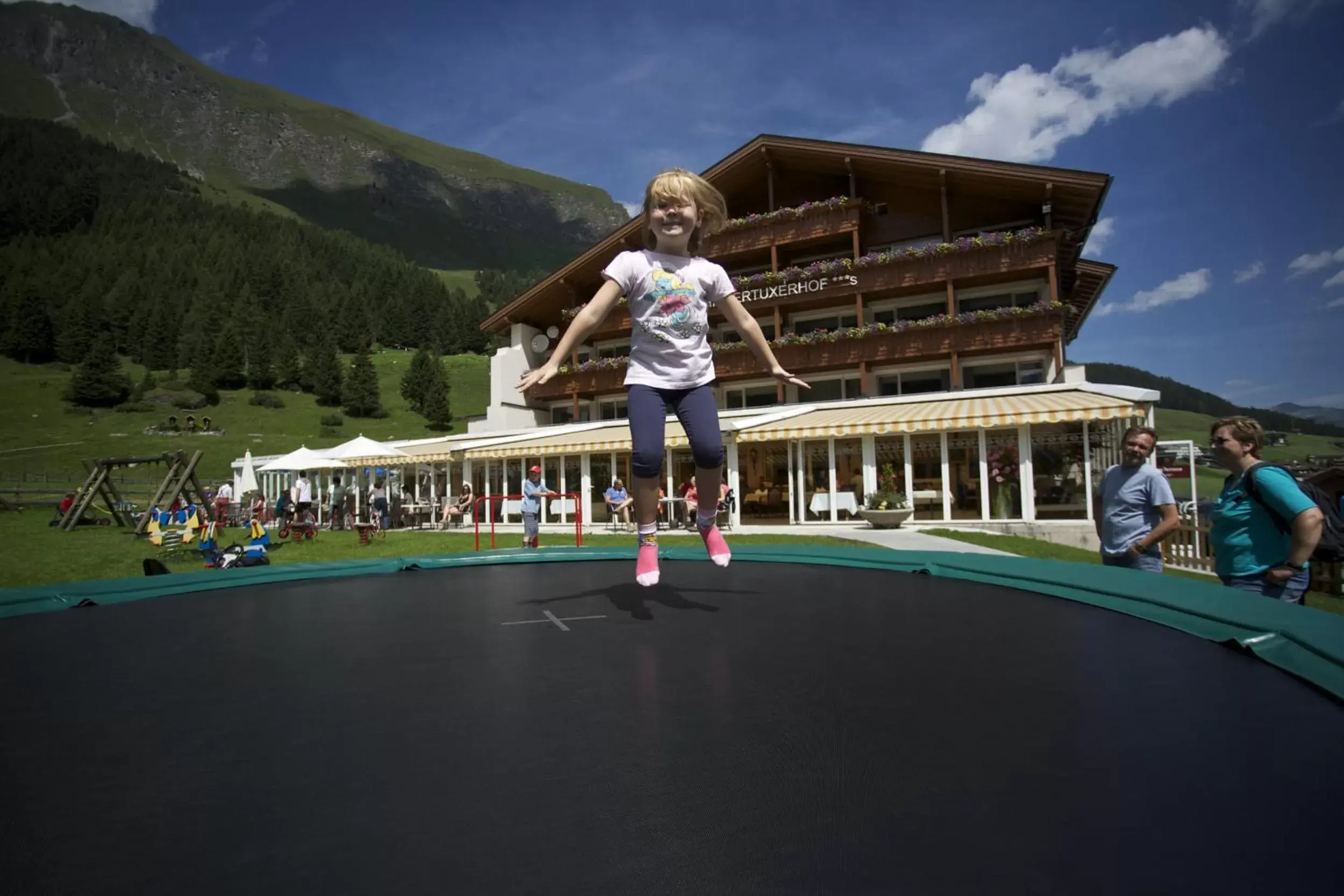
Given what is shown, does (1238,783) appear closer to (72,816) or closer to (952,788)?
(952,788)

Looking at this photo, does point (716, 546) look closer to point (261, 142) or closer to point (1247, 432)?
point (1247, 432)

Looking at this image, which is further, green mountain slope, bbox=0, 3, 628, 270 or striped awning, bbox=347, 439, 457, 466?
green mountain slope, bbox=0, 3, 628, 270

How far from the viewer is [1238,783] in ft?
2.48

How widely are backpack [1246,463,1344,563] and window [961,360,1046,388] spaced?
11.5 metres

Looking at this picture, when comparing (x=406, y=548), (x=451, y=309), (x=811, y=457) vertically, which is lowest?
(x=406, y=548)

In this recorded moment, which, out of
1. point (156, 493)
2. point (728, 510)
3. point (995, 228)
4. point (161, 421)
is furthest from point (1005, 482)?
point (161, 421)

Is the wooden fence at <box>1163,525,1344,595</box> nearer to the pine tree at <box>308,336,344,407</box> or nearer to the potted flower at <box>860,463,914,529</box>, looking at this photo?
the potted flower at <box>860,463,914,529</box>

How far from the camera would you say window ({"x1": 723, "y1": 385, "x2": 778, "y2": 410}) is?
15281 millimetres

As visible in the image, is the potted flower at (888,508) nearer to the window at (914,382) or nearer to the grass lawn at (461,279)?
the window at (914,382)

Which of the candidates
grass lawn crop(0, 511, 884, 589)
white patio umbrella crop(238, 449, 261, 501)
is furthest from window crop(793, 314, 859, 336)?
white patio umbrella crop(238, 449, 261, 501)

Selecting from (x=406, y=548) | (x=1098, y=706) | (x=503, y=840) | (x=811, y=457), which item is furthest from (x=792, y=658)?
(x=811, y=457)

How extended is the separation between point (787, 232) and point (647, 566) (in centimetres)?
1391

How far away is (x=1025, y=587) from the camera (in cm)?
239

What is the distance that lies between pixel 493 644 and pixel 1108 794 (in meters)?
1.22
